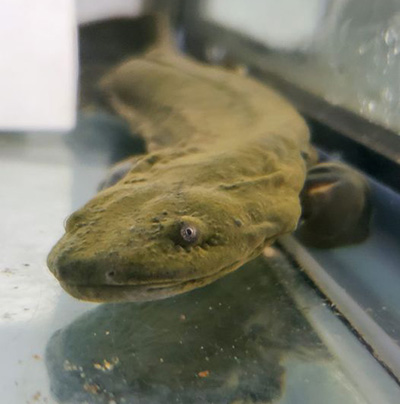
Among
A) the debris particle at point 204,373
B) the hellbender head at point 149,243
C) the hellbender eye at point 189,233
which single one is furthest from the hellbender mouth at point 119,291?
the debris particle at point 204,373

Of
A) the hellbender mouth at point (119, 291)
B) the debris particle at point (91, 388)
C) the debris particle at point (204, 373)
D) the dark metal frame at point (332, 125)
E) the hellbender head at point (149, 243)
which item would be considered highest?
the hellbender head at point (149, 243)

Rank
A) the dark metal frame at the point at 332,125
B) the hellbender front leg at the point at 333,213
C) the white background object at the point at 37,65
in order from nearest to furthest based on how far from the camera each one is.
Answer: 1. the hellbender front leg at the point at 333,213
2. the dark metal frame at the point at 332,125
3. the white background object at the point at 37,65

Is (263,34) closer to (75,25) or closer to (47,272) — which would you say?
(75,25)

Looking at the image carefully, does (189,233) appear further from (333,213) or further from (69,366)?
(333,213)

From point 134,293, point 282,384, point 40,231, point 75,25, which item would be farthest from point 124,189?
point 75,25

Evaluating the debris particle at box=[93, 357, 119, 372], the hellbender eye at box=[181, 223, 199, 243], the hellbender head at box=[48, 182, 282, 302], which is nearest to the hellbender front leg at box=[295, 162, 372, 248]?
the hellbender head at box=[48, 182, 282, 302]

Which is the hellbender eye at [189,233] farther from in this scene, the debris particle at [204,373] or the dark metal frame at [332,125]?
the dark metal frame at [332,125]

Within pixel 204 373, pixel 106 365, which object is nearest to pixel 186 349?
pixel 204 373

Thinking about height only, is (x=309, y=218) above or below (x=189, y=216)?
below

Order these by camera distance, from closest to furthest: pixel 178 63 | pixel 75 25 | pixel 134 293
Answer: pixel 134 293, pixel 75 25, pixel 178 63
